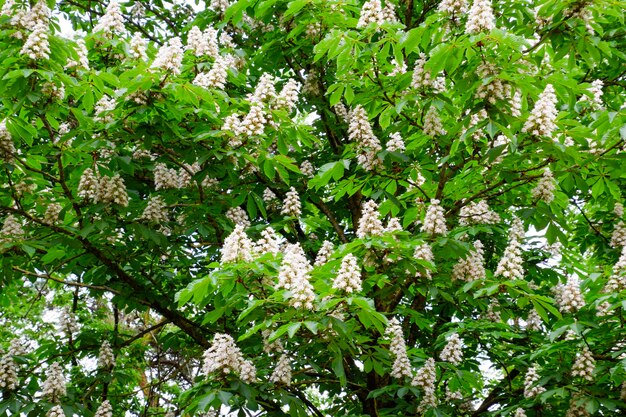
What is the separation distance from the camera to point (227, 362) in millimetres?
5410

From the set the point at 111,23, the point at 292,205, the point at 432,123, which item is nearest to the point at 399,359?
the point at 292,205

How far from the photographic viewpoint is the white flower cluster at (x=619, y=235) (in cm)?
759

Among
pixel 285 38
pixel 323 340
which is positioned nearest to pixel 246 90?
pixel 285 38

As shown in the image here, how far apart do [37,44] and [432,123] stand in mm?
3294

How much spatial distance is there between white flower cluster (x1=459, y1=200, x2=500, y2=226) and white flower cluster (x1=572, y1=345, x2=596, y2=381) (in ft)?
5.58

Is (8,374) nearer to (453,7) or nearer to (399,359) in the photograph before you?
(399,359)

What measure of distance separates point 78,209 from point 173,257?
1.49 m

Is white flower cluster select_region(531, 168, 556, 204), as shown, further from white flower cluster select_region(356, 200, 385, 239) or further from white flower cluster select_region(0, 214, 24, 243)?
white flower cluster select_region(0, 214, 24, 243)

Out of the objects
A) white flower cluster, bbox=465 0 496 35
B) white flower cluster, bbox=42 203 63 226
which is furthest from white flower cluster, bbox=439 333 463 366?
white flower cluster, bbox=42 203 63 226

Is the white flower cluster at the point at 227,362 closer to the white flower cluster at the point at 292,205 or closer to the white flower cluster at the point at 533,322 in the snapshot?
the white flower cluster at the point at 292,205

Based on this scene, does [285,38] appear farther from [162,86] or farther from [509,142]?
[509,142]

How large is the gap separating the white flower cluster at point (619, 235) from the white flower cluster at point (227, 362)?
170 inches

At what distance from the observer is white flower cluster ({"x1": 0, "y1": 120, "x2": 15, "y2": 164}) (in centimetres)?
648

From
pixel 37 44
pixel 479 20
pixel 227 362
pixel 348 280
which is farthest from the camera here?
pixel 37 44
